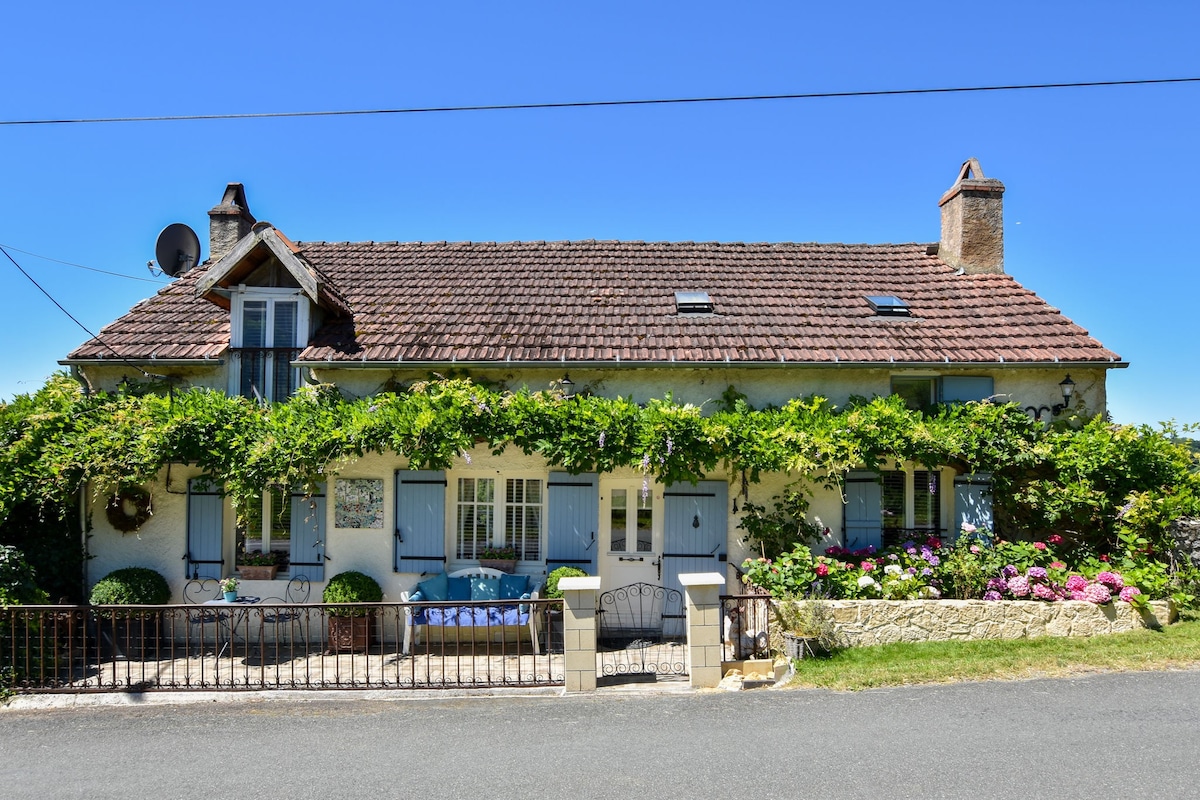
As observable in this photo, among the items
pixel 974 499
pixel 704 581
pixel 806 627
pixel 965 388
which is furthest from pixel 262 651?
pixel 965 388

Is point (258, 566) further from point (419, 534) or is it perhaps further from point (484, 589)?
point (484, 589)

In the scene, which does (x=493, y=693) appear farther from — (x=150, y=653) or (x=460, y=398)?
(x=150, y=653)

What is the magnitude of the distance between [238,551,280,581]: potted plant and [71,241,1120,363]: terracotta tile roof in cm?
286

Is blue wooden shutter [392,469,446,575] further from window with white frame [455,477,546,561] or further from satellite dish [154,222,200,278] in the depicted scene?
satellite dish [154,222,200,278]

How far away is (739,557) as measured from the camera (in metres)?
9.84

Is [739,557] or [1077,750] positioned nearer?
[1077,750]

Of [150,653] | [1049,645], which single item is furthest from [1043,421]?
[150,653]

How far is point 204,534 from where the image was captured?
9.95m

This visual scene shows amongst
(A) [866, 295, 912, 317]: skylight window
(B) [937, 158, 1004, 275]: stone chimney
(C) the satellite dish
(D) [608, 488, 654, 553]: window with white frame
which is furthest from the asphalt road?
(C) the satellite dish

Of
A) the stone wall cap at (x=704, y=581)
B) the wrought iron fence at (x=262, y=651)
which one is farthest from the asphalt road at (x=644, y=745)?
the stone wall cap at (x=704, y=581)

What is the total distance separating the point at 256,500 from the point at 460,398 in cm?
351

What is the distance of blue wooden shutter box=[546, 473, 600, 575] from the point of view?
389 inches

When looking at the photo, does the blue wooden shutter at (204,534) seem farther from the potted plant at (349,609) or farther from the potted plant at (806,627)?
the potted plant at (806,627)

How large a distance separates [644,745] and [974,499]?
6.30m
